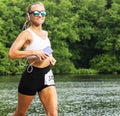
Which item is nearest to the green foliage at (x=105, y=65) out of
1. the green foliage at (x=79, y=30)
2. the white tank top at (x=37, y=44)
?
the green foliage at (x=79, y=30)

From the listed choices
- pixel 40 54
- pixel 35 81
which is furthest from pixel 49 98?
pixel 40 54

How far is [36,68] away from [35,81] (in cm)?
21

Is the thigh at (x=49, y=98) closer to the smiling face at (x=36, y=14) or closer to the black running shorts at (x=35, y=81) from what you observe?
the black running shorts at (x=35, y=81)

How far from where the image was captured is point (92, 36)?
295 ft

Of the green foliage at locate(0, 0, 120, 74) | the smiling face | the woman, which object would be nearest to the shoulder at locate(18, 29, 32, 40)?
the woman

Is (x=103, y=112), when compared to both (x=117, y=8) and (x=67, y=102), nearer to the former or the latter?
(x=67, y=102)

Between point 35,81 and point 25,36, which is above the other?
point 25,36

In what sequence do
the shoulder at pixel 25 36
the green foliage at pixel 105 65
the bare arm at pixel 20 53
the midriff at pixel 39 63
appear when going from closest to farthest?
the bare arm at pixel 20 53
the shoulder at pixel 25 36
the midriff at pixel 39 63
the green foliage at pixel 105 65

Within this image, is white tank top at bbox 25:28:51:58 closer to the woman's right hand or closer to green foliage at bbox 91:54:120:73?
the woman's right hand

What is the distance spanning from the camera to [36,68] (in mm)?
7977

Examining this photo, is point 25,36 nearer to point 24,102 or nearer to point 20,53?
point 20,53

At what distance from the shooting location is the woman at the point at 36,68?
7.81 metres

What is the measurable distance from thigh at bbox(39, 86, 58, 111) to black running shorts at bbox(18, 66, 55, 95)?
85mm

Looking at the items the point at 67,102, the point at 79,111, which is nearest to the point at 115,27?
the point at 67,102
